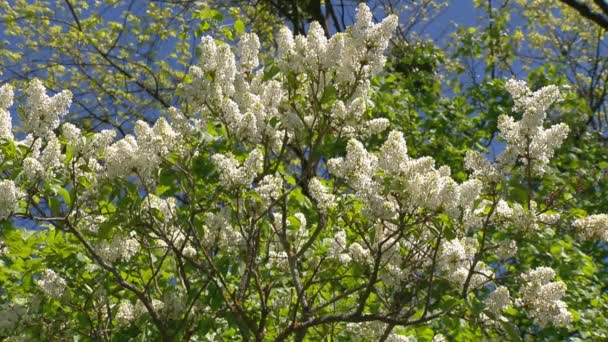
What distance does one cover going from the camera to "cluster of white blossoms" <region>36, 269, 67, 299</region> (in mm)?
3396

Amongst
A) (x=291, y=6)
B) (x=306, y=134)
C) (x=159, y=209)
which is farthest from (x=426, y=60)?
(x=159, y=209)

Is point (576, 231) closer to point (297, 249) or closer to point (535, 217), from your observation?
point (535, 217)

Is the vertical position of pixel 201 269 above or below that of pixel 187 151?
below

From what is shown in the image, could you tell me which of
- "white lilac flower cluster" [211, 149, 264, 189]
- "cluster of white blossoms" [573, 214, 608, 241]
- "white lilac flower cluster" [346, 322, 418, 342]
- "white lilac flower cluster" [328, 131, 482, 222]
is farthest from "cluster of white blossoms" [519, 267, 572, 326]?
"white lilac flower cluster" [211, 149, 264, 189]

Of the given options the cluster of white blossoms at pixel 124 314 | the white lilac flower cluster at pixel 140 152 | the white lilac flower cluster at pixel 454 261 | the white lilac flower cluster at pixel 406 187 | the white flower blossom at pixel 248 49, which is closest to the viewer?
the white lilac flower cluster at pixel 406 187

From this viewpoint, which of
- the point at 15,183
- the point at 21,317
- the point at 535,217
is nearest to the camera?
the point at 15,183

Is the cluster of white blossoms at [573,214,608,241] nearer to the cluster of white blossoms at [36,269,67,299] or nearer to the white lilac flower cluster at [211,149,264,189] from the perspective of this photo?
the white lilac flower cluster at [211,149,264,189]

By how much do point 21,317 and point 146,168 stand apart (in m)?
1.21

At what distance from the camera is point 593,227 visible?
328cm

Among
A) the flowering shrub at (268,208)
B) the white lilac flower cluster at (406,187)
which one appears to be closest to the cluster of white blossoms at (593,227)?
the flowering shrub at (268,208)

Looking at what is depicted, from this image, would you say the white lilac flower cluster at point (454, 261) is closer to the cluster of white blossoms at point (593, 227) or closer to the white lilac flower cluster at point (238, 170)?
the cluster of white blossoms at point (593, 227)

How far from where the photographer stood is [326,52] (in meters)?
3.33

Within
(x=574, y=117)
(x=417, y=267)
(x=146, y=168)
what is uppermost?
(x=574, y=117)

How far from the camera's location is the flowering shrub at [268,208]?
296 centimetres
